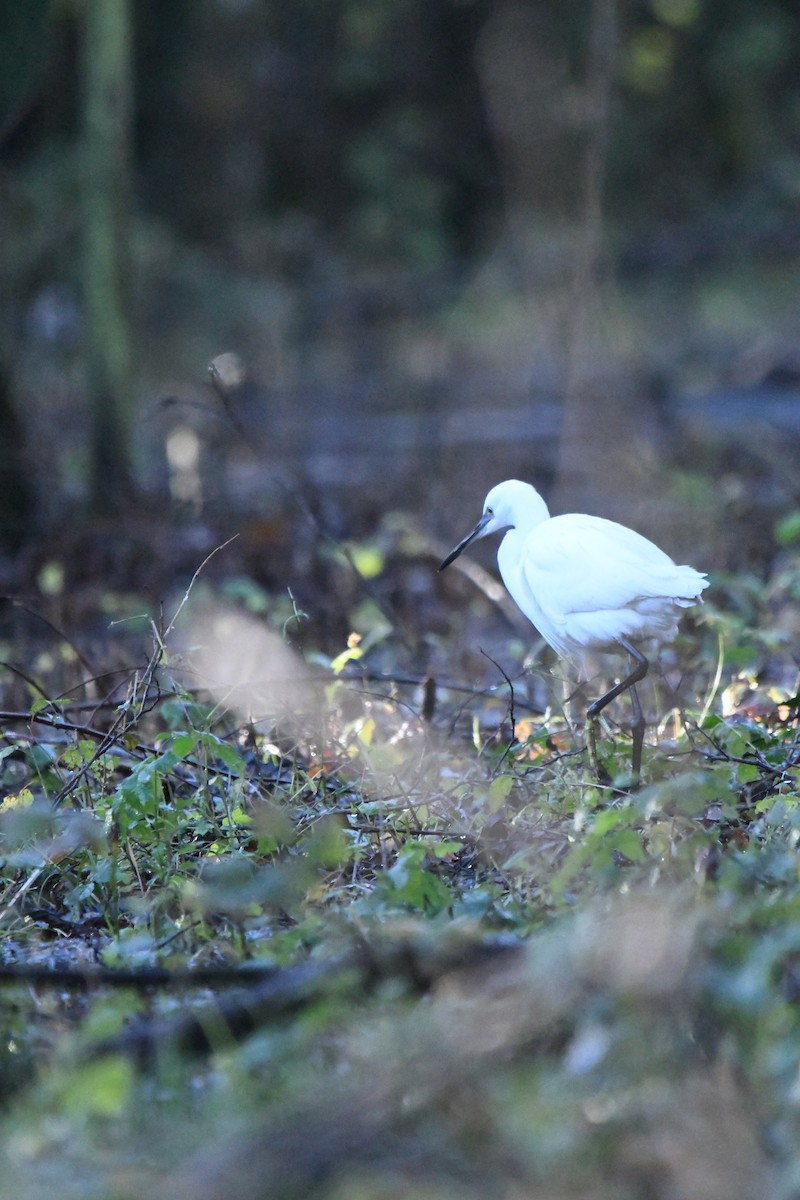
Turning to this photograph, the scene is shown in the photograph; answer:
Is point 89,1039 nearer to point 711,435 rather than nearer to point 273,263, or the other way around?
point 711,435

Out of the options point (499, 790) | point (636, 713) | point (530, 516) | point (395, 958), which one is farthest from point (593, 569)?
point (395, 958)

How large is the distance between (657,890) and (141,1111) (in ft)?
3.09

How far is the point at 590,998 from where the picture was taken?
1951 millimetres

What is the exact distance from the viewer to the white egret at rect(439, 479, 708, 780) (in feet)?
11.5

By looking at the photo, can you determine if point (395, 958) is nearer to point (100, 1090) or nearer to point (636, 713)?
point (100, 1090)

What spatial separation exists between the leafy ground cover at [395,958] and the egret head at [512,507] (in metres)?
0.58

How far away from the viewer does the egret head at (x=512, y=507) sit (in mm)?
4207

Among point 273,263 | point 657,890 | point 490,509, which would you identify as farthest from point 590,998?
point 273,263

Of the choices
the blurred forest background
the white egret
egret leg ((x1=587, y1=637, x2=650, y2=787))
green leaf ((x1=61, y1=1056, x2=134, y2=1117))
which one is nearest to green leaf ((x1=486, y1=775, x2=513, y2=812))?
egret leg ((x1=587, y1=637, x2=650, y2=787))

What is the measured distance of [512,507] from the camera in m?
4.23

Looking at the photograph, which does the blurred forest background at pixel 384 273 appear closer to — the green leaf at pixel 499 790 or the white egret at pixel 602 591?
the white egret at pixel 602 591

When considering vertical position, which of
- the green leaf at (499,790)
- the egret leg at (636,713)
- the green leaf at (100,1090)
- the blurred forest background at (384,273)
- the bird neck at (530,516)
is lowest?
the green leaf at (100,1090)

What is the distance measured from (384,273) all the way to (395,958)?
56.2 ft

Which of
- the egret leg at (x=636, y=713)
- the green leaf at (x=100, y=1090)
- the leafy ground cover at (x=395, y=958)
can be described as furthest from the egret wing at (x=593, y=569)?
the green leaf at (x=100, y=1090)
